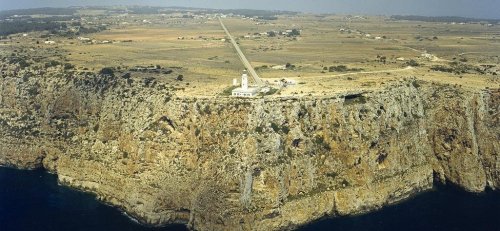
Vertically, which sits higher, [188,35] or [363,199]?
[188,35]

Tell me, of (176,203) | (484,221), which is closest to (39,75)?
→ (176,203)

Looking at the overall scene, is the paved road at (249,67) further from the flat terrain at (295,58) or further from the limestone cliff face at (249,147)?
the limestone cliff face at (249,147)

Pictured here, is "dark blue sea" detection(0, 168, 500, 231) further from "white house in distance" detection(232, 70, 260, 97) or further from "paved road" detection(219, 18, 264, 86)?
"paved road" detection(219, 18, 264, 86)

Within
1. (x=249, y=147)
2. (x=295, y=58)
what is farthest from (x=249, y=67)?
(x=249, y=147)

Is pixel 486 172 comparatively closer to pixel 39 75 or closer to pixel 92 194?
pixel 92 194

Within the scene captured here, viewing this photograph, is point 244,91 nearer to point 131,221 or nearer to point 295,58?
point 131,221

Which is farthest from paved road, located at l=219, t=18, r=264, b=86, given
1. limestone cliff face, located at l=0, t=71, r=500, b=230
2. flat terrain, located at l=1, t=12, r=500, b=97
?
limestone cliff face, located at l=0, t=71, r=500, b=230
